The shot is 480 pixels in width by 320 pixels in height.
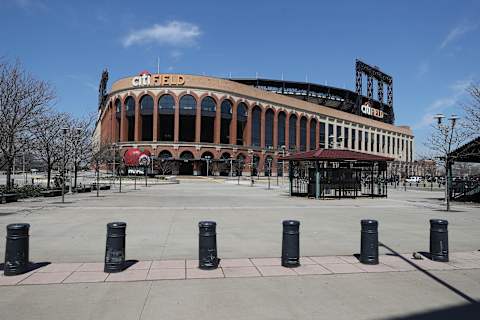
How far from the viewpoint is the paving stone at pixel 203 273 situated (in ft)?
23.0

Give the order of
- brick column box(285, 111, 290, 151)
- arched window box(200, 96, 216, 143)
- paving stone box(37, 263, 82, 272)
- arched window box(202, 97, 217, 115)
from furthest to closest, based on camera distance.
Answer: brick column box(285, 111, 290, 151), arched window box(200, 96, 216, 143), arched window box(202, 97, 217, 115), paving stone box(37, 263, 82, 272)

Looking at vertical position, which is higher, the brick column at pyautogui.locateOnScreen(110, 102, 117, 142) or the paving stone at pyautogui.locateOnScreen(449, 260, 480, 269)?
the brick column at pyautogui.locateOnScreen(110, 102, 117, 142)

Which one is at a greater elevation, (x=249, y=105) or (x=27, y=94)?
(x=249, y=105)

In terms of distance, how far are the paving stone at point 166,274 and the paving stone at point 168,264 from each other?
0.18m

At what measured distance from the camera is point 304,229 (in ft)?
41.8

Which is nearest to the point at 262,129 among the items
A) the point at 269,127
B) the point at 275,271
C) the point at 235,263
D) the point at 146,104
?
the point at 269,127

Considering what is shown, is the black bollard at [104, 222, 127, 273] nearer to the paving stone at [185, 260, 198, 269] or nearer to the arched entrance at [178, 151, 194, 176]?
the paving stone at [185, 260, 198, 269]

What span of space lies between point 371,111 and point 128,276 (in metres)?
126

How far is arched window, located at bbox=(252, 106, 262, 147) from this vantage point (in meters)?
93.2

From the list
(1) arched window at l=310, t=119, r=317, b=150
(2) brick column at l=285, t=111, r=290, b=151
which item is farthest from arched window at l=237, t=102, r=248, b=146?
(1) arched window at l=310, t=119, r=317, b=150

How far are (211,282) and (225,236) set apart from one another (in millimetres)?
4584

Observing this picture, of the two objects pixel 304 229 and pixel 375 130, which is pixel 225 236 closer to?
pixel 304 229

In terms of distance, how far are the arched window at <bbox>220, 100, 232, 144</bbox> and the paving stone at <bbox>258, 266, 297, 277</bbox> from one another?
262 feet

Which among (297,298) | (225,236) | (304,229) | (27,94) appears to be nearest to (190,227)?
(225,236)
